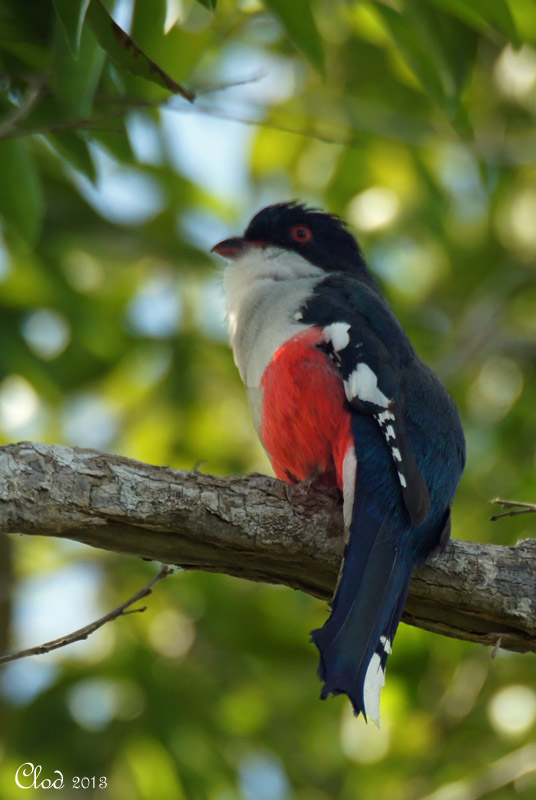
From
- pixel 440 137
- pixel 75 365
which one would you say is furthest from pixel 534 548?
pixel 440 137

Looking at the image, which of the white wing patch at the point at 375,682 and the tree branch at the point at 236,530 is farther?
the white wing patch at the point at 375,682

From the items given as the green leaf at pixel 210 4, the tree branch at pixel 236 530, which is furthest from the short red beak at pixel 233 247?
the green leaf at pixel 210 4

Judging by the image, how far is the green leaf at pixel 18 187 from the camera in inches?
143

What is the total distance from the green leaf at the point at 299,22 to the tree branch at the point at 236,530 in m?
1.38

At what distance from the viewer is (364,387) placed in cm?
365

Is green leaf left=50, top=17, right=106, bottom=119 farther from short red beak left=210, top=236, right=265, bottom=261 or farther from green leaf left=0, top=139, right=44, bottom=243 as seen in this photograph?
short red beak left=210, top=236, right=265, bottom=261

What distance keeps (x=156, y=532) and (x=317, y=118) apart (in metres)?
4.77

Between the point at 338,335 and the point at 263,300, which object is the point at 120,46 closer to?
the point at 338,335

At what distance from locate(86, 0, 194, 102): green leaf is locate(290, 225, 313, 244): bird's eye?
2.08m

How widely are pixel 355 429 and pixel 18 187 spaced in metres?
1.53

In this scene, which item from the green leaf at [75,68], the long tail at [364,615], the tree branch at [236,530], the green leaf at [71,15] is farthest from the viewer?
the green leaf at [75,68]

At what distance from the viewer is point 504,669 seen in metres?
6.13

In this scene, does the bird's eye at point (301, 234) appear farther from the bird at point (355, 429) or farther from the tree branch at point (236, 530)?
the tree branch at point (236, 530)

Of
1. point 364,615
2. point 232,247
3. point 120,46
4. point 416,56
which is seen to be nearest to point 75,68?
point 120,46
